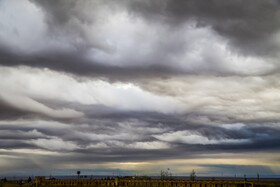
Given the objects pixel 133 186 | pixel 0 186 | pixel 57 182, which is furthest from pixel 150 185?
pixel 0 186

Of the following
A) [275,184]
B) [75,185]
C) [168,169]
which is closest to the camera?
[275,184]

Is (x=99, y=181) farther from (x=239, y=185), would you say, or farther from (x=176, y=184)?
(x=239, y=185)

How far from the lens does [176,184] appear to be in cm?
12456

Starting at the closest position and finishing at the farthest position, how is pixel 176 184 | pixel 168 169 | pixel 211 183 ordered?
pixel 211 183
pixel 176 184
pixel 168 169

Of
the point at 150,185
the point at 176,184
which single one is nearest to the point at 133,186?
the point at 150,185

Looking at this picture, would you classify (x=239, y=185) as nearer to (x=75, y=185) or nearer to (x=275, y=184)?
(x=275, y=184)

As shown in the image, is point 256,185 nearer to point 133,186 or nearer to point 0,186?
point 133,186

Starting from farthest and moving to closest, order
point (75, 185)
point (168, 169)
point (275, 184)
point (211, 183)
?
point (168, 169) < point (75, 185) < point (211, 183) < point (275, 184)

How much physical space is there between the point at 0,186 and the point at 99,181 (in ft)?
128

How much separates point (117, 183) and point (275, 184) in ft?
195

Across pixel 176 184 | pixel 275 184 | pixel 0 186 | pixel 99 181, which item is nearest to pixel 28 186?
pixel 0 186

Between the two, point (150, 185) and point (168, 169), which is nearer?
point (150, 185)

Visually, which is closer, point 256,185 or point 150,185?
point 256,185

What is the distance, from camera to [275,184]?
10588cm
